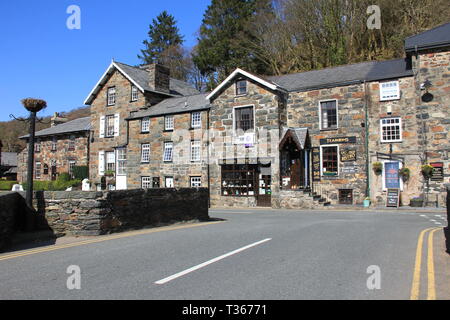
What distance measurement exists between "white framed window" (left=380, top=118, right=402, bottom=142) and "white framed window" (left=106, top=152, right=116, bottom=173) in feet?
74.0

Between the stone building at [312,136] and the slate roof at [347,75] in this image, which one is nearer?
the stone building at [312,136]

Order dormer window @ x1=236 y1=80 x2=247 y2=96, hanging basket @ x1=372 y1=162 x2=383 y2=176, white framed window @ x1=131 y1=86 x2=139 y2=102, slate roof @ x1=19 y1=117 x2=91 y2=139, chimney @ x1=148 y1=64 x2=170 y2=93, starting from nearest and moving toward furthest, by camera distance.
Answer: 1. hanging basket @ x1=372 y1=162 x2=383 y2=176
2. dormer window @ x1=236 y1=80 x2=247 y2=96
3. white framed window @ x1=131 y1=86 x2=139 y2=102
4. chimney @ x1=148 y1=64 x2=170 y2=93
5. slate roof @ x1=19 y1=117 x2=91 y2=139

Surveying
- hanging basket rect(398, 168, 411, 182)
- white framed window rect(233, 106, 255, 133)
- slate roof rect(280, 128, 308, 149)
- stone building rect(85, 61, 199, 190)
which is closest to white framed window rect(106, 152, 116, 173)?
stone building rect(85, 61, 199, 190)

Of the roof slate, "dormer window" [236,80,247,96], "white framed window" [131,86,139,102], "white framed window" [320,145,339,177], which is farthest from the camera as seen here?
the roof slate

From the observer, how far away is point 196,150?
29.2 m

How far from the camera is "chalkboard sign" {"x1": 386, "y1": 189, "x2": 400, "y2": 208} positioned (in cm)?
2211

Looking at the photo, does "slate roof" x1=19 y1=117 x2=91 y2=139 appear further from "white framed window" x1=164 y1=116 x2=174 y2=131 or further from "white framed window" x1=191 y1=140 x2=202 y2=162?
"white framed window" x1=191 y1=140 x2=202 y2=162

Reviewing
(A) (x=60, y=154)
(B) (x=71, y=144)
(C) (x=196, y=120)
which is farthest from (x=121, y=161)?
(A) (x=60, y=154)

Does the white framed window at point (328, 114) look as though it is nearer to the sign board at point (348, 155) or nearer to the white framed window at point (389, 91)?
the sign board at point (348, 155)

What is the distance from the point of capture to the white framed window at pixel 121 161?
33.8 metres

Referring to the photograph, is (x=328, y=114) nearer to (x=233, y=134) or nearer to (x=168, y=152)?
(x=233, y=134)

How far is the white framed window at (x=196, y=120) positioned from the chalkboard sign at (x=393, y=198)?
1400cm

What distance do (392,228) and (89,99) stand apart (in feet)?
107
